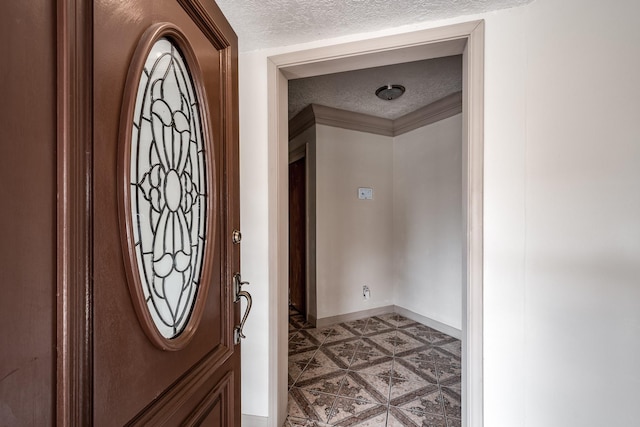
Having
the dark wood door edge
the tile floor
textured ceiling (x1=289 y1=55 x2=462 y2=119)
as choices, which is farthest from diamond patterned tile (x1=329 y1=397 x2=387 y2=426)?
textured ceiling (x1=289 y1=55 x2=462 y2=119)

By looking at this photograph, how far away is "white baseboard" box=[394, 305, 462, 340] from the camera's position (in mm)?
2885

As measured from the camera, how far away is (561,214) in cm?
118

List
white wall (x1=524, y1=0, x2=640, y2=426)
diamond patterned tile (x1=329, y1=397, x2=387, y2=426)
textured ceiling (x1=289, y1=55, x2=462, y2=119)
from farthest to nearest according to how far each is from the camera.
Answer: textured ceiling (x1=289, y1=55, x2=462, y2=119), diamond patterned tile (x1=329, y1=397, x2=387, y2=426), white wall (x1=524, y1=0, x2=640, y2=426)

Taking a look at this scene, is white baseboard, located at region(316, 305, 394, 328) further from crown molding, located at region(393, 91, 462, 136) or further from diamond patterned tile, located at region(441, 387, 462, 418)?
crown molding, located at region(393, 91, 462, 136)

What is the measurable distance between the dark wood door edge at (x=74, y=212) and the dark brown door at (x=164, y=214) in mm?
20

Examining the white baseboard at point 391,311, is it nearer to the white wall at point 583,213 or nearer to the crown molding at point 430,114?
the white wall at point 583,213

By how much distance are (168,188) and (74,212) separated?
28 centimetres

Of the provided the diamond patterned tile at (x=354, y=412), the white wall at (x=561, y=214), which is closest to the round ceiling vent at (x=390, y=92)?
the white wall at (x=561, y=214)

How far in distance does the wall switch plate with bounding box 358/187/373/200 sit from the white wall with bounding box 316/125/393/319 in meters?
0.05

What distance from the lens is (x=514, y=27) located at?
52.0 inches

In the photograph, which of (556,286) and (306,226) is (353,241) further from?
(556,286)

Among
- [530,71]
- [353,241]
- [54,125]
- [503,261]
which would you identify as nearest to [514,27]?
[530,71]

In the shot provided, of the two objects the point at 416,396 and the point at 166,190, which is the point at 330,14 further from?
the point at 416,396

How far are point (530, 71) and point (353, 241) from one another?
7.97 ft
